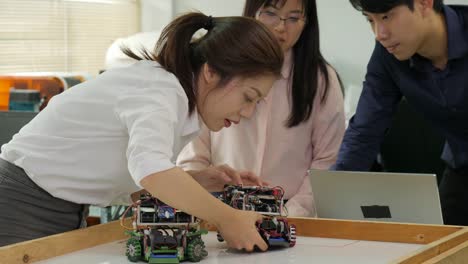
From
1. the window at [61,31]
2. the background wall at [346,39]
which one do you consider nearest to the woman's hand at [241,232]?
the background wall at [346,39]

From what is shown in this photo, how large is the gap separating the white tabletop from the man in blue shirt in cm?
58

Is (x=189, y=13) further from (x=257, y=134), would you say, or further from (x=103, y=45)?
(x=103, y=45)

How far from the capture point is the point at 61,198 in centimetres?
143

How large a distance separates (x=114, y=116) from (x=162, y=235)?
27 cm

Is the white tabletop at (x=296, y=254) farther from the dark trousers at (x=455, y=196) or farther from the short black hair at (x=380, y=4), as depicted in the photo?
the dark trousers at (x=455, y=196)

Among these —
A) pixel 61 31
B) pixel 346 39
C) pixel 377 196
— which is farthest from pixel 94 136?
pixel 61 31

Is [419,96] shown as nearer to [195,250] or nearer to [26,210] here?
[195,250]

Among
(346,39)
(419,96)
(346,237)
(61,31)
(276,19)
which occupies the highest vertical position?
(276,19)

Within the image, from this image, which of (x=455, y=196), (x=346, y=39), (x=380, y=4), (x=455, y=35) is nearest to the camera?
(x=380, y=4)

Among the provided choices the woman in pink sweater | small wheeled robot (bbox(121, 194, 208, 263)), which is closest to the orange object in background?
the woman in pink sweater

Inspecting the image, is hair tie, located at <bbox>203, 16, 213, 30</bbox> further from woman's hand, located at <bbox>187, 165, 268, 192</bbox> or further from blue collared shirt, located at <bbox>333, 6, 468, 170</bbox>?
blue collared shirt, located at <bbox>333, 6, 468, 170</bbox>

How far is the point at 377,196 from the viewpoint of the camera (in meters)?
1.58

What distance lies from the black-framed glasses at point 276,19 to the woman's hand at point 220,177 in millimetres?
509

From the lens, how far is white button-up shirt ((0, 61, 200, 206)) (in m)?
1.37
